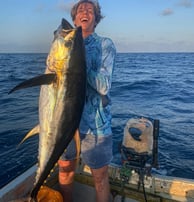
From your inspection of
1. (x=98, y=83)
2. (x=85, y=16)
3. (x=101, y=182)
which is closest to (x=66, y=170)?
(x=101, y=182)

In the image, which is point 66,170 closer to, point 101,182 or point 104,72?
point 101,182

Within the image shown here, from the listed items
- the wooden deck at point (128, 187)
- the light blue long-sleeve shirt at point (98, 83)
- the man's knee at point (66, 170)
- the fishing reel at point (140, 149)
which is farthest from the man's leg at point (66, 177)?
the fishing reel at point (140, 149)

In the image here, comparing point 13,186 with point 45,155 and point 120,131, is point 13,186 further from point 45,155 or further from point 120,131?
point 120,131

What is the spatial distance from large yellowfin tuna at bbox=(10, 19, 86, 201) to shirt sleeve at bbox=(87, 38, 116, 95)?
23 cm

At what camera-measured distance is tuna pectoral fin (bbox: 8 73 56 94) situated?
2170mm

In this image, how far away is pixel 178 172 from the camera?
281 inches

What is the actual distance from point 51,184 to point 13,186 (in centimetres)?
74

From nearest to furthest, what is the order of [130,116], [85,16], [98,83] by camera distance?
[98,83] → [85,16] → [130,116]

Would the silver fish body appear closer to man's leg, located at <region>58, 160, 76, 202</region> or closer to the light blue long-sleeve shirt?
the light blue long-sleeve shirt

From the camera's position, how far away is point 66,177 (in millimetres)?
3748

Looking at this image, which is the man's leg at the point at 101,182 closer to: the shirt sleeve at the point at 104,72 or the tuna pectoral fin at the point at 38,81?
the shirt sleeve at the point at 104,72

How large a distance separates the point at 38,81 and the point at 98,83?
668 millimetres

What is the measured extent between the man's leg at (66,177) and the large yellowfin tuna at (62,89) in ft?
3.60

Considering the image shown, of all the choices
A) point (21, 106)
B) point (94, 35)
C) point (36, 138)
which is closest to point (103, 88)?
point (94, 35)
